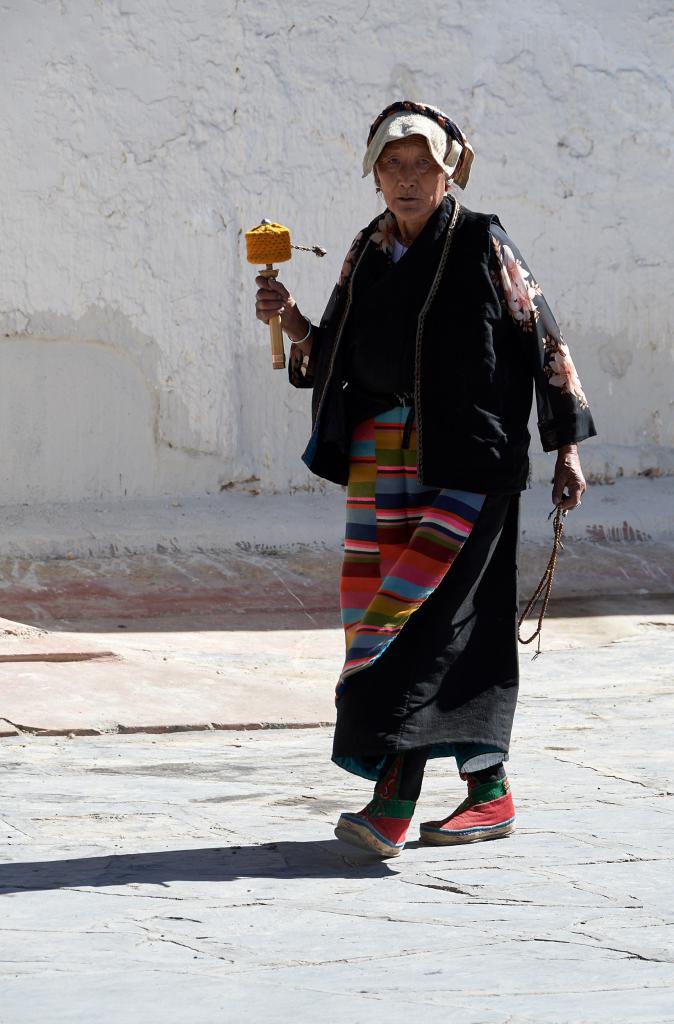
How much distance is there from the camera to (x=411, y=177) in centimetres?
329

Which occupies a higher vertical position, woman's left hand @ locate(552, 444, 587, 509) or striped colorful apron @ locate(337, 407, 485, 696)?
woman's left hand @ locate(552, 444, 587, 509)

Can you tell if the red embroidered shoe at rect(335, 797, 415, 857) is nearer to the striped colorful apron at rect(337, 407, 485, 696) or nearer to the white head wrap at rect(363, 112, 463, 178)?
the striped colorful apron at rect(337, 407, 485, 696)

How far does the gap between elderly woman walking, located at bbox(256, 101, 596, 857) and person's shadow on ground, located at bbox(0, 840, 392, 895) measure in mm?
84

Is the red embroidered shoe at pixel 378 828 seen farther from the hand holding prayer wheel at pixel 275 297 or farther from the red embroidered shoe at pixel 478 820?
the hand holding prayer wheel at pixel 275 297

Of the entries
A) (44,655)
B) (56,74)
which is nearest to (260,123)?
(56,74)

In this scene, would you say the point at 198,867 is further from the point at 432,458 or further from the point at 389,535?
the point at 432,458

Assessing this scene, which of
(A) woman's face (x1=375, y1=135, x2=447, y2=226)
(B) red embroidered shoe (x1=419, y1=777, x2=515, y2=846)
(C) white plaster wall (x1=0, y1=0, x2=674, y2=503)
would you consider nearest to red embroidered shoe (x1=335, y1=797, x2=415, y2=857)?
(B) red embroidered shoe (x1=419, y1=777, x2=515, y2=846)

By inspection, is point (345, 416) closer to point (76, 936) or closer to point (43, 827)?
point (43, 827)

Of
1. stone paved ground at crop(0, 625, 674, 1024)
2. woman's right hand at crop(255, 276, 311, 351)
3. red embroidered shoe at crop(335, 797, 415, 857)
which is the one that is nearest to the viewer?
stone paved ground at crop(0, 625, 674, 1024)

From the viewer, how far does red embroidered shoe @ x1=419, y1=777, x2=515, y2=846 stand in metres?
3.24

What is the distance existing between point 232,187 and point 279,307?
421cm

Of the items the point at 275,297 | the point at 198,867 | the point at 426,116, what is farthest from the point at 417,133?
the point at 198,867

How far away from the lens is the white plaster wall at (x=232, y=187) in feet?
23.7

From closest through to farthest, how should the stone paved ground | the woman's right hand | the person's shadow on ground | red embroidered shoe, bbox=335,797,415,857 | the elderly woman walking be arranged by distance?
the stone paved ground → the person's shadow on ground → red embroidered shoe, bbox=335,797,415,857 → the elderly woman walking → the woman's right hand
